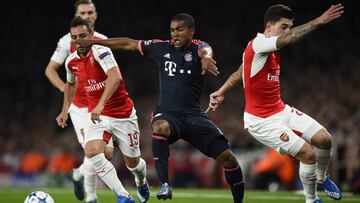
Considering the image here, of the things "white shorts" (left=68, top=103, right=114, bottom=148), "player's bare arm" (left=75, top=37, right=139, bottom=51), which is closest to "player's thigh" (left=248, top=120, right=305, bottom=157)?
"player's bare arm" (left=75, top=37, right=139, bottom=51)

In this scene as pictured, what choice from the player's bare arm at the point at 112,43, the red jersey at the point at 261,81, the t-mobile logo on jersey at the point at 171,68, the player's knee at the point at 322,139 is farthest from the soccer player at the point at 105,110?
the player's knee at the point at 322,139

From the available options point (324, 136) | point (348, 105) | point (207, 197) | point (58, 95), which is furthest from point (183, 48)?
point (58, 95)

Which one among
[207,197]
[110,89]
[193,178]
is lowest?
[193,178]

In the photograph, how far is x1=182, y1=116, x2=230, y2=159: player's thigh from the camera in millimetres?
7949

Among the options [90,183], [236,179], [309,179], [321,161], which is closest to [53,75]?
[90,183]

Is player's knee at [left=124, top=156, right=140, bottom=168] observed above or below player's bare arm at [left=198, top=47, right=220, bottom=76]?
below

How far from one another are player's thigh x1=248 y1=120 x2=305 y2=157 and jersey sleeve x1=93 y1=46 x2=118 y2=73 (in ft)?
5.95

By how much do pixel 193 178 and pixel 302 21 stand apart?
5.77 m

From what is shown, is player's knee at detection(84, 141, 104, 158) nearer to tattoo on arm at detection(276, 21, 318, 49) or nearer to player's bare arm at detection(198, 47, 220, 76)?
player's bare arm at detection(198, 47, 220, 76)

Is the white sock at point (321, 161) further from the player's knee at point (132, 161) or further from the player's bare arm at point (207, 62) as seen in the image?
the player's knee at point (132, 161)

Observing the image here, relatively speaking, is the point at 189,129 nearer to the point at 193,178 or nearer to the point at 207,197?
the point at 207,197

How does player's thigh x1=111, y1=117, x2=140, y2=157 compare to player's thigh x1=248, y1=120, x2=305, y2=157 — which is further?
player's thigh x1=111, y1=117, x2=140, y2=157

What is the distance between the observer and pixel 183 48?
8.16m

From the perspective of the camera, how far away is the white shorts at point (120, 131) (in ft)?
28.1
